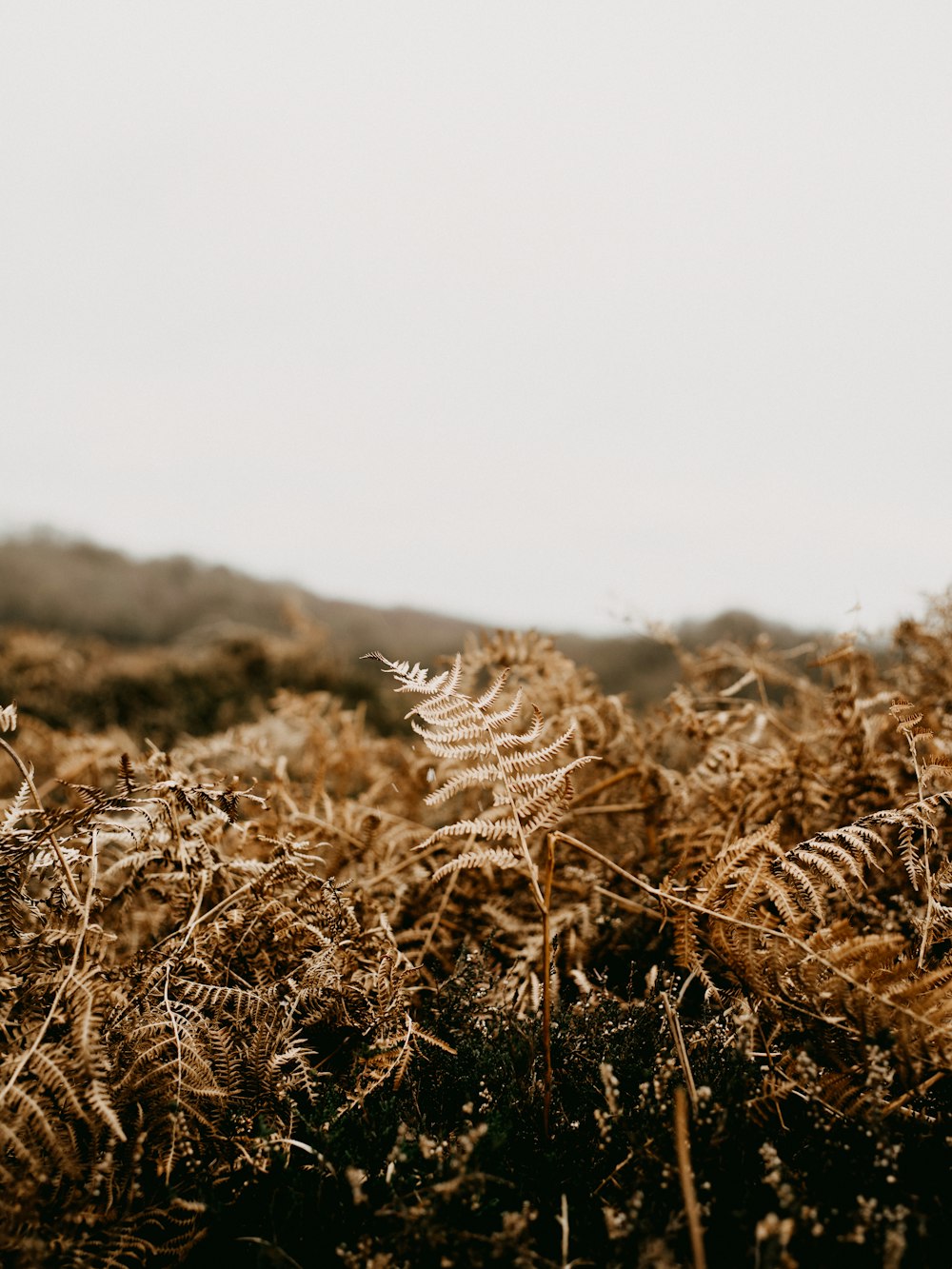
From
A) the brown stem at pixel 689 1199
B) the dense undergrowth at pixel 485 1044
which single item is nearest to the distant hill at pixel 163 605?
the dense undergrowth at pixel 485 1044

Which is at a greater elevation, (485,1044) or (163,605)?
(163,605)

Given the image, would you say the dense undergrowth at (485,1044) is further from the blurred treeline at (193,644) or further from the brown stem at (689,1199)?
the blurred treeline at (193,644)

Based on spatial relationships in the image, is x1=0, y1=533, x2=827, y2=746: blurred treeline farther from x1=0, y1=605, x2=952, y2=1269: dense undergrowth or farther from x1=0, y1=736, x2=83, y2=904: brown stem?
x1=0, y1=736, x2=83, y2=904: brown stem

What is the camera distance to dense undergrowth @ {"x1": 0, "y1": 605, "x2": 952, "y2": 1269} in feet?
2.90

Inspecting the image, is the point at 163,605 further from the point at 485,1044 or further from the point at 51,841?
the point at 485,1044

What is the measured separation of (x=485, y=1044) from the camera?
1.17 metres

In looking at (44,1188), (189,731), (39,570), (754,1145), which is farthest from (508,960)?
(39,570)

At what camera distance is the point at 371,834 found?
1682mm

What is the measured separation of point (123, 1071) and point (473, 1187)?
0.50 metres

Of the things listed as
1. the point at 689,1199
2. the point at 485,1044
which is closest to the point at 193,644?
the point at 485,1044

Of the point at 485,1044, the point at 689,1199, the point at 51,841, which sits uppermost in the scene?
the point at 51,841

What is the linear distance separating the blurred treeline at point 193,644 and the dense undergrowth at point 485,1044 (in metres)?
0.73

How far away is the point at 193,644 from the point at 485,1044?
606 cm

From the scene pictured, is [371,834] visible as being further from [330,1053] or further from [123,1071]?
[123,1071]
